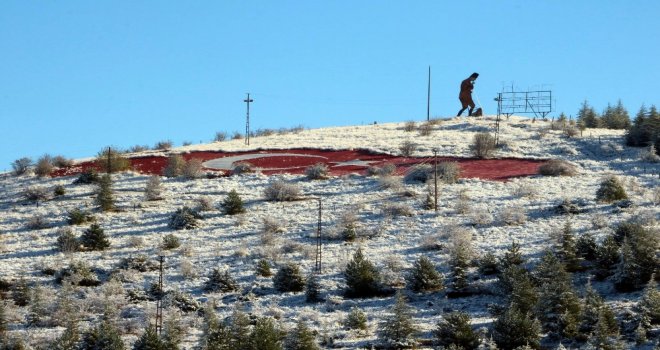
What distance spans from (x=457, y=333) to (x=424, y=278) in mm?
4821

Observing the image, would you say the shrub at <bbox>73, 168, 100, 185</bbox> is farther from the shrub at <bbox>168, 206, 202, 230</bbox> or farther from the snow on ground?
the shrub at <bbox>168, 206, 202, 230</bbox>

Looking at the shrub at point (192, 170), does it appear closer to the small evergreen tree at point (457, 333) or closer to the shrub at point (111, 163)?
the shrub at point (111, 163)

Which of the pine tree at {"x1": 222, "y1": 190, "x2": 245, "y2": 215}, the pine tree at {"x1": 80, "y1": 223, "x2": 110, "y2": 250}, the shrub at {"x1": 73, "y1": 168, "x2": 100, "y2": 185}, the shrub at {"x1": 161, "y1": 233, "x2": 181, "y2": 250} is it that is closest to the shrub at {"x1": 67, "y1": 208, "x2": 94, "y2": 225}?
the pine tree at {"x1": 80, "y1": 223, "x2": 110, "y2": 250}

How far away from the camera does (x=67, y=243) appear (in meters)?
34.8

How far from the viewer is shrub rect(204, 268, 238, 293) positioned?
100 feet

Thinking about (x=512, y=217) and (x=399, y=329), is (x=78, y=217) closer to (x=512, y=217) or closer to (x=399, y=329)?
(x=512, y=217)

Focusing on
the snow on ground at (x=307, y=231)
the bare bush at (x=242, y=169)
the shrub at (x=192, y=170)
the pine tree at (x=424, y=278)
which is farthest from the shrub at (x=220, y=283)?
the bare bush at (x=242, y=169)

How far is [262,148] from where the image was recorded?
178 feet

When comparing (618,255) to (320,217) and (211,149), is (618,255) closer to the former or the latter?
(320,217)

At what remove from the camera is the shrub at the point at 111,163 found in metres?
47.8

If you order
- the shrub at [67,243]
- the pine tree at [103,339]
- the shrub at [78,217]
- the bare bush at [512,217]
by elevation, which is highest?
the bare bush at [512,217]

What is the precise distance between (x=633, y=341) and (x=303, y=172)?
24.4 m

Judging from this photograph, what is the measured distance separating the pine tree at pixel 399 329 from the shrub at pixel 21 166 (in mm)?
28307

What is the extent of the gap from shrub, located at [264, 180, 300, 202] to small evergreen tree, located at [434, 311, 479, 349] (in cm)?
1657
